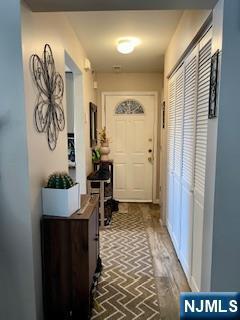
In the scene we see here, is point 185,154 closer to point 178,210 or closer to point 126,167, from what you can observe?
point 178,210

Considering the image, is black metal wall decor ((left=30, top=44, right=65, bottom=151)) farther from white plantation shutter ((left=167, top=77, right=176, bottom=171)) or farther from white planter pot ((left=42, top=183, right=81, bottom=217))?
white plantation shutter ((left=167, top=77, right=176, bottom=171))

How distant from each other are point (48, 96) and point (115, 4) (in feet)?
2.61

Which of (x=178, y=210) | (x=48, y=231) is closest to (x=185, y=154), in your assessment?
(x=178, y=210)

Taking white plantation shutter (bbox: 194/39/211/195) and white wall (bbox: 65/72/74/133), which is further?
white wall (bbox: 65/72/74/133)

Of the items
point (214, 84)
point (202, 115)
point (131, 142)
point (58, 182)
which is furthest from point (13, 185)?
point (131, 142)

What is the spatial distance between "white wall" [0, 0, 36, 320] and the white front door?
138 inches

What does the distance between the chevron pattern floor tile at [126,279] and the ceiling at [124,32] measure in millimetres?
Result: 2486

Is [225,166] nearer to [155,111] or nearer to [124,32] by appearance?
[124,32]

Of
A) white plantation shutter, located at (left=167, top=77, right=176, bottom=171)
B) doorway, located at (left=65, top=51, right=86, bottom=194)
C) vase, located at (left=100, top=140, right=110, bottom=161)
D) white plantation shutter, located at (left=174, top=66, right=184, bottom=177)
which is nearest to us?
white plantation shutter, located at (left=174, top=66, right=184, bottom=177)

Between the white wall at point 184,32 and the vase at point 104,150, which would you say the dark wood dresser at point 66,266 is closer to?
the white wall at point 184,32

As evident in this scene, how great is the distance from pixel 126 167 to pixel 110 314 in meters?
3.29

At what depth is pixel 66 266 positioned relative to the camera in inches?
70.2

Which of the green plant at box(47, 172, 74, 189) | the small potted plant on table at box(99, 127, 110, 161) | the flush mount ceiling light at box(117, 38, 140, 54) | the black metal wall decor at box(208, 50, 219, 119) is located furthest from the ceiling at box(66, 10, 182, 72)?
the green plant at box(47, 172, 74, 189)

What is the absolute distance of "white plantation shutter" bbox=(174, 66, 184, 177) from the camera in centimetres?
272
